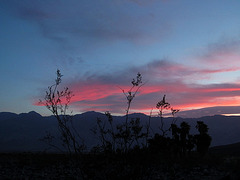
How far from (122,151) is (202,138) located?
2601cm

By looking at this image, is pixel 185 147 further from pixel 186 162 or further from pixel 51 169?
pixel 51 169

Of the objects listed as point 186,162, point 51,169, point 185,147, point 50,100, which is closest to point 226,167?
point 186,162

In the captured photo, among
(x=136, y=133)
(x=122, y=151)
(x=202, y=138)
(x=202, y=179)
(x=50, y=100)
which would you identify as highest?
(x=50, y=100)

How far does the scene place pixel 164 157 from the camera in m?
24.6

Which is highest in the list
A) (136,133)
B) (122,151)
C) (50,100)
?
(50,100)

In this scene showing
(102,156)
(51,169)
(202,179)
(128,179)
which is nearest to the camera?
(128,179)

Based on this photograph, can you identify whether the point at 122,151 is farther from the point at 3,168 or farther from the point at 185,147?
the point at 185,147

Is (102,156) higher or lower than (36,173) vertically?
higher

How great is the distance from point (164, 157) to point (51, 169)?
40.5 feet

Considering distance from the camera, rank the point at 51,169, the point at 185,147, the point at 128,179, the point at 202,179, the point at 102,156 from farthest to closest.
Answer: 1. the point at 185,147
2. the point at 51,169
3. the point at 202,179
4. the point at 102,156
5. the point at 128,179

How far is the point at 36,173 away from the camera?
2100cm

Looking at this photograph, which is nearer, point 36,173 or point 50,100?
point 50,100

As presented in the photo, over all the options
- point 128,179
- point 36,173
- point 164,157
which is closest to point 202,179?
point 164,157

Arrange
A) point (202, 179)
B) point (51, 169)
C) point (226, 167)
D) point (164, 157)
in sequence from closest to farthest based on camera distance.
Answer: point (202, 179) < point (226, 167) < point (51, 169) < point (164, 157)
